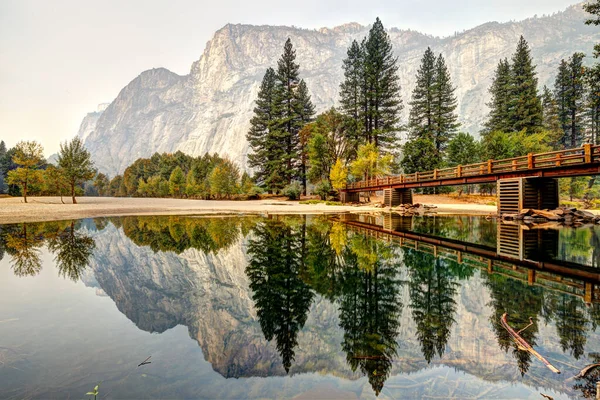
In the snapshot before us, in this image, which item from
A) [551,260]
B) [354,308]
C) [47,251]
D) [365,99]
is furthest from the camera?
[365,99]

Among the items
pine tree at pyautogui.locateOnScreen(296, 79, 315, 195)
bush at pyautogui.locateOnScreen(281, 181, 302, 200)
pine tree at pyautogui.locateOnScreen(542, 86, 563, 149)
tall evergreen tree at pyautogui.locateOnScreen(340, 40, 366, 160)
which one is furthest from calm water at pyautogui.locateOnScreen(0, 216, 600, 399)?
pine tree at pyautogui.locateOnScreen(542, 86, 563, 149)

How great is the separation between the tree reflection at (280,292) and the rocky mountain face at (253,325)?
0.40ft

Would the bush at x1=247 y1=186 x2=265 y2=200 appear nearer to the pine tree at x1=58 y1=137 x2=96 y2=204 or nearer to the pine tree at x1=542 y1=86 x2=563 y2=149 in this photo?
the pine tree at x1=58 y1=137 x2=96 y2=204

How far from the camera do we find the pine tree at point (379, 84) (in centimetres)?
4953

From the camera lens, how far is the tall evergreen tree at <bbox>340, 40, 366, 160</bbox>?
51312mm

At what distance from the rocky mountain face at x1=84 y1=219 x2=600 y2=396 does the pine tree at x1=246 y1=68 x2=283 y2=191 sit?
152 feet

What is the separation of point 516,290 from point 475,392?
390 centimetres

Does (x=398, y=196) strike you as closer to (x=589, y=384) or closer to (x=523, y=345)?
(x=523, y=345)

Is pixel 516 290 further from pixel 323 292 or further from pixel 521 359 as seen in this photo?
pixel 323 292

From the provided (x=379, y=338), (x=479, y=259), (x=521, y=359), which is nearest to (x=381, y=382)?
(x=379, y=338)

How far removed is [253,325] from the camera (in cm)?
462

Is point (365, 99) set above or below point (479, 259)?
above

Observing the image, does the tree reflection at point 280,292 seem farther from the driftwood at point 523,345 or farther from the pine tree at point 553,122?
the pine tree at point 553,122

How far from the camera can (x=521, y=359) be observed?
11.4 ft
